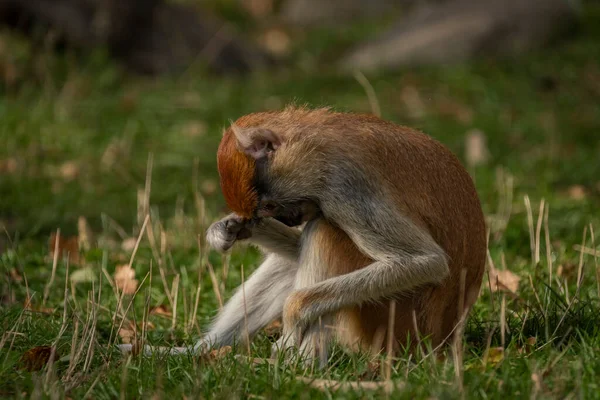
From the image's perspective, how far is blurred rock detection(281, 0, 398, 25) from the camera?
56.9 ft

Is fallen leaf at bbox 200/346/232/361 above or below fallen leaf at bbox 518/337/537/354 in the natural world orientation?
below

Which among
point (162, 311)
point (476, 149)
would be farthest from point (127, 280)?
point (476, 149)

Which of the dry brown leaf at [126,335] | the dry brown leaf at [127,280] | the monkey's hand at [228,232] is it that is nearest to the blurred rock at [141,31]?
the dry brown leaf at [127,280]

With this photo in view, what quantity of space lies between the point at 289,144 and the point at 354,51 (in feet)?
31.5

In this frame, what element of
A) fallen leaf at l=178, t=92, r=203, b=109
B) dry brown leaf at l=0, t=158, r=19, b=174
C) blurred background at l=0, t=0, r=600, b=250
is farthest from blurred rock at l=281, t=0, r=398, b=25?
dry brown leaf at l=0, t=158, r=19, b=174

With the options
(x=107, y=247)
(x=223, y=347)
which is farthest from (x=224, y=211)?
(x=223, y=347)

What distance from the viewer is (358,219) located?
160 inches

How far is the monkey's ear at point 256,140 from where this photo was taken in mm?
4047

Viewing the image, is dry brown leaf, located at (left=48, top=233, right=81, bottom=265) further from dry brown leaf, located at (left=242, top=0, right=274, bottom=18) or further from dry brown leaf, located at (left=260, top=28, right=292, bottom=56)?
dry brown leaf, located at (left=242, top=0, right=274, bottom=18)

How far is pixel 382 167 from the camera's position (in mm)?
4180

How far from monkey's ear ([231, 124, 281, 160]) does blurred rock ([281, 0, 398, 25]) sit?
13.4m

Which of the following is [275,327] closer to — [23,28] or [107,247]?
[107,247]

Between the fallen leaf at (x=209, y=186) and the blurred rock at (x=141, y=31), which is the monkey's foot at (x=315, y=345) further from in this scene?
the blurred rock at (x=141, y=31)

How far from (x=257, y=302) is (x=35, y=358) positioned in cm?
107
